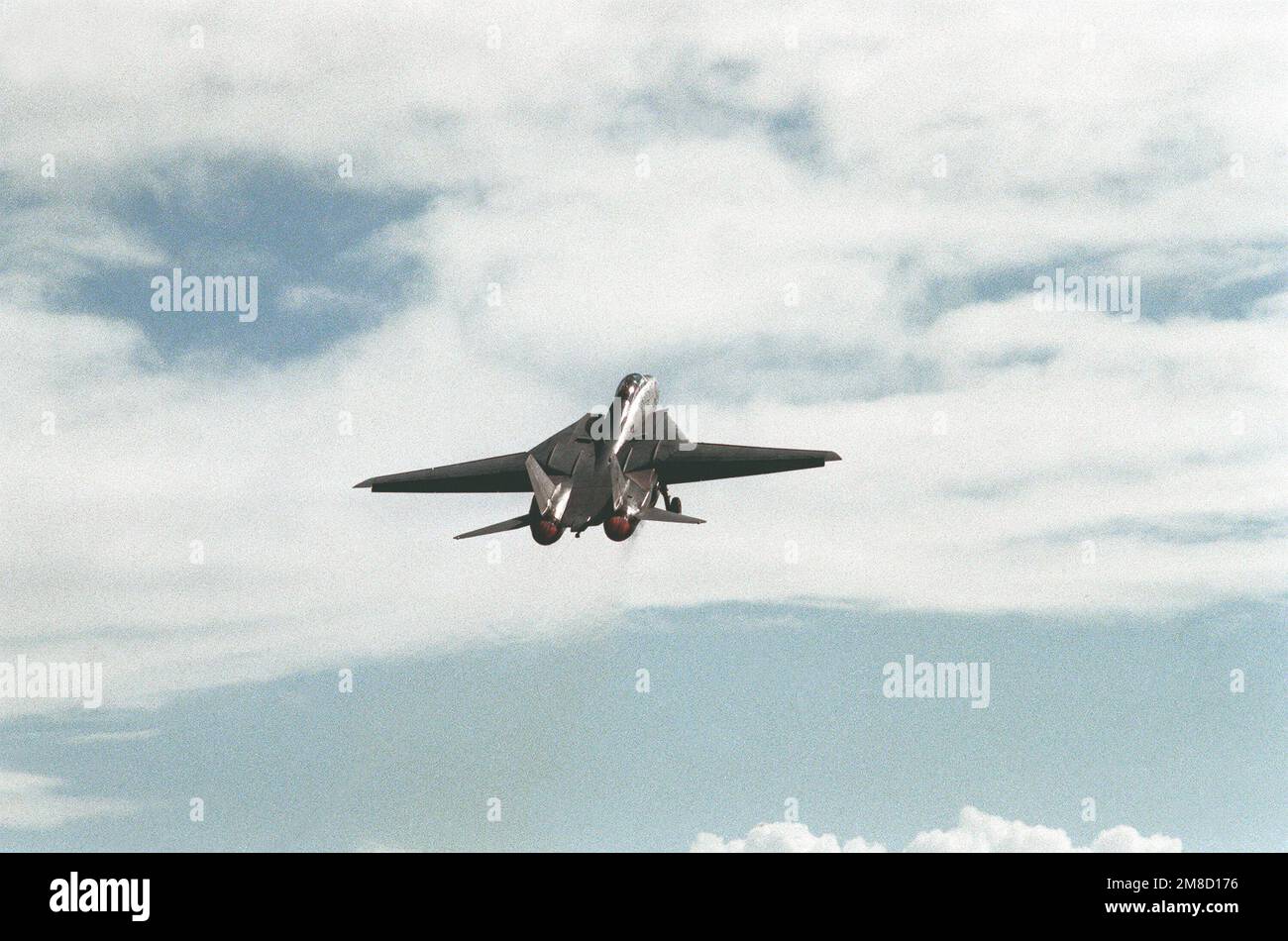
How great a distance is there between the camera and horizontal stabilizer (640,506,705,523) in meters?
62.6

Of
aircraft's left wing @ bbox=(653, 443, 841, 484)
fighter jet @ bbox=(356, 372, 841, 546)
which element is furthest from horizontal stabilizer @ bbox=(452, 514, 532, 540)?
aircraft's left wing @ bbox=(653, 443, 841, 484)

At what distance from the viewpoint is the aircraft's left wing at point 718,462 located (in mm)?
70250

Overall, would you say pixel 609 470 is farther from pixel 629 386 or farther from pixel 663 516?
pixel 629 386

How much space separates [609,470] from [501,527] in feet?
21.7

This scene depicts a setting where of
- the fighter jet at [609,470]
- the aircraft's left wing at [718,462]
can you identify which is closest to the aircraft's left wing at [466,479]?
the fighter jet at [609,470]

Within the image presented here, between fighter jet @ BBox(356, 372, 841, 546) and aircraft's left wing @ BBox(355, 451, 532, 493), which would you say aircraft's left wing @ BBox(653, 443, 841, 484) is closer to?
fighter jet @ BBox(356, 372, 841, 546)

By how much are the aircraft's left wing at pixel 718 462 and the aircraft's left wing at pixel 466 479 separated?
6.57 m

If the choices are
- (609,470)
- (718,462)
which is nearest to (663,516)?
(609,470)

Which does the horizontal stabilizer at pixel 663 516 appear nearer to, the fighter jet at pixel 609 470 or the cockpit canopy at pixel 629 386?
the fighter jet at pixel 609 470
